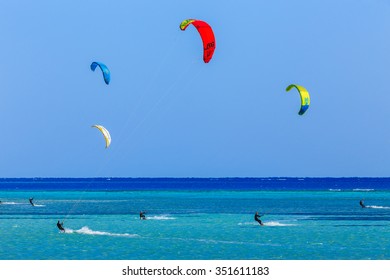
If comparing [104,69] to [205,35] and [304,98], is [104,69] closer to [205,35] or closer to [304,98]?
[205,35]

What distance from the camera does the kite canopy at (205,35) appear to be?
98.4 ft

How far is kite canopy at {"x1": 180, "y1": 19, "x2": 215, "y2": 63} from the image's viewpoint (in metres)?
30.0

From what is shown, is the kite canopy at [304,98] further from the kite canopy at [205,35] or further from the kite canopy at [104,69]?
the kite canopy at [104,69]

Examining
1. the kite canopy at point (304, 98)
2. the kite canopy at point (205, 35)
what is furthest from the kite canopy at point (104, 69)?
the kite canopy at point (304, 98)

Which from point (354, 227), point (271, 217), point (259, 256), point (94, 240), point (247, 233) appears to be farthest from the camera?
point (271, 217)

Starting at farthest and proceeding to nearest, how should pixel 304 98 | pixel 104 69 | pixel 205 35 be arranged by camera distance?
1. pixel 104 69
2. pixel 304 98
3. pixel 205 35

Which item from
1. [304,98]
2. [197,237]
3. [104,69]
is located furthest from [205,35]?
[197,237]

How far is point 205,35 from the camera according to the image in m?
30.3

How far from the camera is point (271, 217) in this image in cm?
4781

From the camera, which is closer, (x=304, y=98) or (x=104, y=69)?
(x=304, y=98)

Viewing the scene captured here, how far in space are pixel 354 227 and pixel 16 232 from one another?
1696cm
